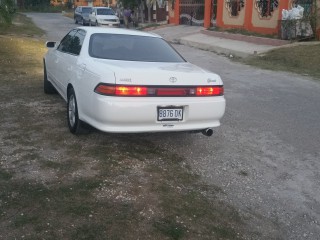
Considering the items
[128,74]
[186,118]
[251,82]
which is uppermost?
[128,74]

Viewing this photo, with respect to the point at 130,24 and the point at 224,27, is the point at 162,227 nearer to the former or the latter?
the point at 224,27

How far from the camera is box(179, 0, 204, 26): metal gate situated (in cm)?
2994

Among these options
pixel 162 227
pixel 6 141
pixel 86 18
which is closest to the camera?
pixel 162 227

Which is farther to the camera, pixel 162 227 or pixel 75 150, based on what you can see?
pixel 75 150

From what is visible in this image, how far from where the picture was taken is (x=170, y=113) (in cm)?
460

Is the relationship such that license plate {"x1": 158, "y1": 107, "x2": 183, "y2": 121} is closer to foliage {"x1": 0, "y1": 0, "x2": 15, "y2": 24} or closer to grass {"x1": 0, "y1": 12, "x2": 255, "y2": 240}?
grass {"x1": 0, "y1": 12, "x2": 255, "y2": 240}

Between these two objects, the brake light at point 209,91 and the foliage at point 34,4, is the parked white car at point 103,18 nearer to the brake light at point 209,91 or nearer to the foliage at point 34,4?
the brake light at point 209,91

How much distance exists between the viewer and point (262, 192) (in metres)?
4.11

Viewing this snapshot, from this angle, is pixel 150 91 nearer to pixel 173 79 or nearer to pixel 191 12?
pixel 173 79

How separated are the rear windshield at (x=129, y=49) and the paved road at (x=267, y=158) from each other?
1103mm

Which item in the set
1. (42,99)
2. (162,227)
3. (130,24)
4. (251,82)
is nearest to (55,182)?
(162,227)

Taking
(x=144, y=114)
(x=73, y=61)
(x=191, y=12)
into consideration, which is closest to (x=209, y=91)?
(x=144, y=114)

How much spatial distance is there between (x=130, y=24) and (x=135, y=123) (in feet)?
100

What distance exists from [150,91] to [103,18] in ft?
89.5
